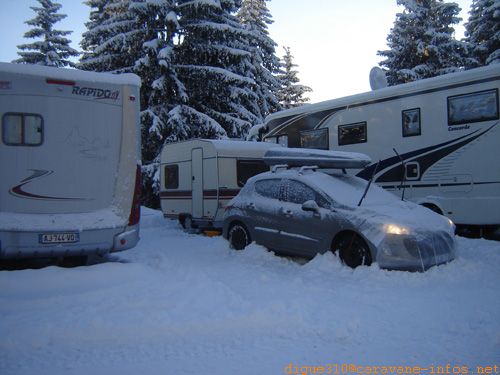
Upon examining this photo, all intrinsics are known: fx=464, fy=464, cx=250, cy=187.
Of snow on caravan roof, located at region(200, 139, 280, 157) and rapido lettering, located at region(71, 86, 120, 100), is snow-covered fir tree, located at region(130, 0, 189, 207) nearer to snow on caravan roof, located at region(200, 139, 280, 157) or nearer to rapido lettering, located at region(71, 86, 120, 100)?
snow on caravan roof, located at region(200, 139, 280, 157)

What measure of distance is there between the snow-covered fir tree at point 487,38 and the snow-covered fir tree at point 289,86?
15643mm

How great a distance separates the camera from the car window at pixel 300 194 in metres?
7.26

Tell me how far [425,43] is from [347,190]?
74.4 feet

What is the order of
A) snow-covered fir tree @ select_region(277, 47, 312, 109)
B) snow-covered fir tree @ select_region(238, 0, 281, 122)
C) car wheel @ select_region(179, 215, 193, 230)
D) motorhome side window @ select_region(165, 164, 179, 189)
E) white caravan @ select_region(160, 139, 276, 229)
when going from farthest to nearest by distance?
snow-covered fir tree @ select_region(277, 47, 312, 109), snow-covered fir tree @ select_region(238, 0, 281, 122), motorhome side window @ select_region(165, 164, 179, 189), car wheel @ select_region(179, 215, 193, 230), white caravan @ select_region(160, 139, 276, 229)

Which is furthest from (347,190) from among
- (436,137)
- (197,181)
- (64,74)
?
(197,181)

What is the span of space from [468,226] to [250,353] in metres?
7.04

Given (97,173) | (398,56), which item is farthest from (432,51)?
(97,173)

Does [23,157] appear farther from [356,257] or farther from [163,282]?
[356,257]

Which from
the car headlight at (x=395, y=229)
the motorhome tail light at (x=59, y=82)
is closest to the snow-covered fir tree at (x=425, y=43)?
the car headlight at (x=395, y=229)

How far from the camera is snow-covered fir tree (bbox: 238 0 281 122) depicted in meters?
A: 25.3

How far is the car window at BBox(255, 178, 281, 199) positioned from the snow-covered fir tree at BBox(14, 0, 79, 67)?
83.1ft

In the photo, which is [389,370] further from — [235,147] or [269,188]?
[235,147]

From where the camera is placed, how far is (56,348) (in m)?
3.91

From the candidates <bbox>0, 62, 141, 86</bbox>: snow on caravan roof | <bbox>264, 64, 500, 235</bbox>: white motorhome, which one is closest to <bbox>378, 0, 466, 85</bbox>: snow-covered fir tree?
<bbox>264, 64, 500, 235</bbox>: white motorhome
